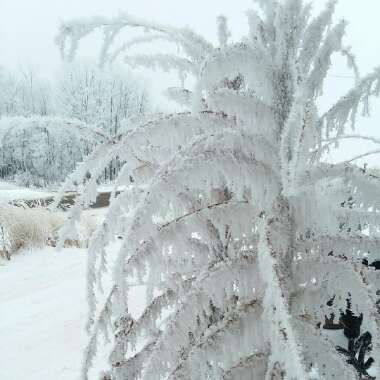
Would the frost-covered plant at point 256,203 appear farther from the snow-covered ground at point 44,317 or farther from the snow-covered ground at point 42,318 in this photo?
the snow-covered ground at point 42,318

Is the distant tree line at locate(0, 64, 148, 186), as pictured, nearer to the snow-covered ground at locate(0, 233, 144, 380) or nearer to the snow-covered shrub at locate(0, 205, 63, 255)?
the snow-covered shrub at locate(0, 205, 63, 255)

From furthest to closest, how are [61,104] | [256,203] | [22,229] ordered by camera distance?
[61,104]
[22,229]
[256,203]

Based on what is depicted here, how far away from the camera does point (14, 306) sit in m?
3.45

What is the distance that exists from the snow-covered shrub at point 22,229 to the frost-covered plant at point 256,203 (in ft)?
16.8

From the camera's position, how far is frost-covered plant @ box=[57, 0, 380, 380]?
0.79 m

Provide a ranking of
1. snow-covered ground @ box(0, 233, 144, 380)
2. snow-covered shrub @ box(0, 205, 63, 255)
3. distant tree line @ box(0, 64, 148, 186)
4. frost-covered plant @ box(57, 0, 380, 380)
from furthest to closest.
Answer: distant tree line @ box(0, 64, 148, 186) < snow-covered shrub @ box(0, 205, 63, 255) < snow-covered ground @ box(0, 233, 144, 380) < frost-covered plant @ box(57, 0, 380, 380)

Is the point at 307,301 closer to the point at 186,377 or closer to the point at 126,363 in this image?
the point at 186,377

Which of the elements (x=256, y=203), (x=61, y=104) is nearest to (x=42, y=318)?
(x=256, y=203)

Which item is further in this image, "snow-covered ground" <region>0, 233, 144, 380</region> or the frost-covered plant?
"snow-covered ground" <region>0, 233, 144, 380</region>

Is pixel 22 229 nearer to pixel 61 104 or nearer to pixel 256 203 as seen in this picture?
pixel 256 203

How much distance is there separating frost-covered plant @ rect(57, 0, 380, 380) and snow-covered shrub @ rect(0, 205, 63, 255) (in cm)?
511

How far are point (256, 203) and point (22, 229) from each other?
5.48 metres

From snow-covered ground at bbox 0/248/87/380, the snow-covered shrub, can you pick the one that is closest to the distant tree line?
the snow-covered shrub

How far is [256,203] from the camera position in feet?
3.00
